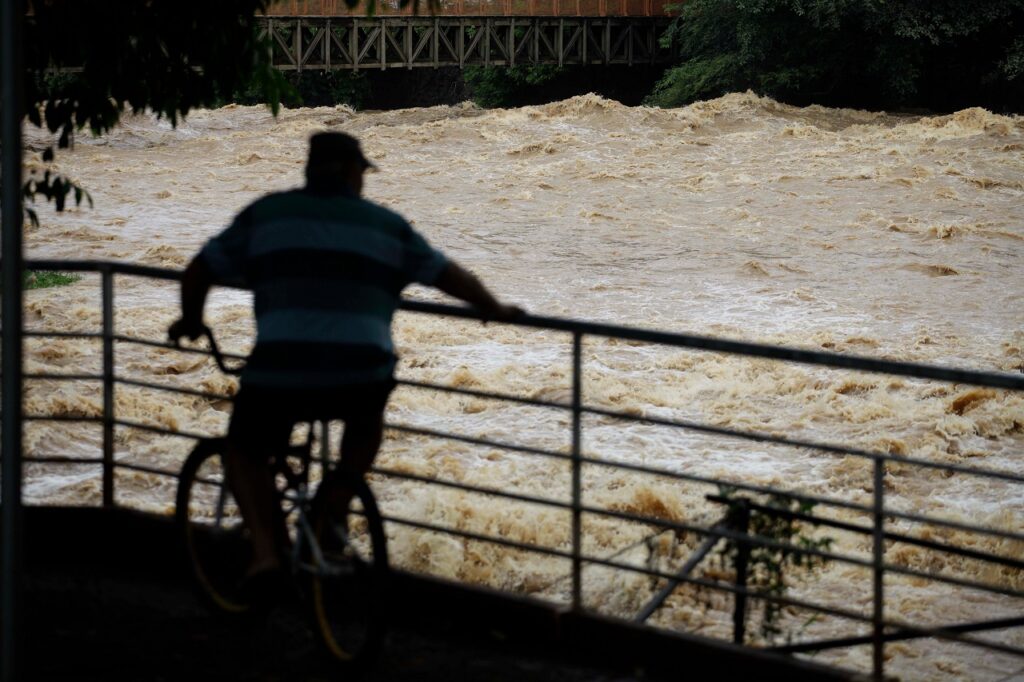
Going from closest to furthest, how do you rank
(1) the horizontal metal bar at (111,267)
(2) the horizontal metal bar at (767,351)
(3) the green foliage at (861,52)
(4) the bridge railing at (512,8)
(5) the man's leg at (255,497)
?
1. (2) the horizontal metal bar at (767,351)
2. (5) the man's leg at (255,497)
3. (1) the horizontal metal bar at (111,267)
4. (3) the green foliage at (861,52)
5. (4) the bridge railing at (512,8)

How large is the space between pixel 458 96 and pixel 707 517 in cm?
4125

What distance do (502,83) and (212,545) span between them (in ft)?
151

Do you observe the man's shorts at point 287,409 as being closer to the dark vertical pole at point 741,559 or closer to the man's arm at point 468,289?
the man's arm at point 468,289

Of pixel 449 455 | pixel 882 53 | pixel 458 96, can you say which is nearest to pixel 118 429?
pixel 449 455

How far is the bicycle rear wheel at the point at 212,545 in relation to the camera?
4.33 m

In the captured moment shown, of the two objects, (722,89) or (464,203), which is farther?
(722,89)

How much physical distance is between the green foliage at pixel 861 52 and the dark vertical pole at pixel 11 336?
118ft

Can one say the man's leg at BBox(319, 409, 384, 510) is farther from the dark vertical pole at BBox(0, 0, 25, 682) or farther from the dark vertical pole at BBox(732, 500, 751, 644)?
the dark vertical pole at BBox(732, 500, 751, 644)

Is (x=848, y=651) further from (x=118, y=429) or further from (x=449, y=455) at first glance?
(x=118, y=429)

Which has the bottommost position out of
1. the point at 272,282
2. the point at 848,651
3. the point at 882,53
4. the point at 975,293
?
the point at 848,651

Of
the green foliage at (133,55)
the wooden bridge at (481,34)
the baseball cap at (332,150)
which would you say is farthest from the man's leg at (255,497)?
the wooden bridge at (481,34)

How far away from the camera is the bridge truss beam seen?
1635 inches

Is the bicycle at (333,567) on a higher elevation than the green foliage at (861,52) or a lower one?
lower

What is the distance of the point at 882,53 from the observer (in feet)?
123
